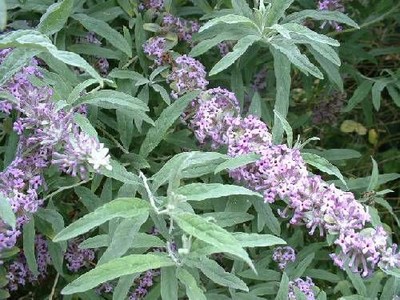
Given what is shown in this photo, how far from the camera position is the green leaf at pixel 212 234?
4.67ft

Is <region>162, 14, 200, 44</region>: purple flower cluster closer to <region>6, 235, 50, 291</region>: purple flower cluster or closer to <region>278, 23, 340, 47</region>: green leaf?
<region>278, 23, 340, 47</region>: green leaf

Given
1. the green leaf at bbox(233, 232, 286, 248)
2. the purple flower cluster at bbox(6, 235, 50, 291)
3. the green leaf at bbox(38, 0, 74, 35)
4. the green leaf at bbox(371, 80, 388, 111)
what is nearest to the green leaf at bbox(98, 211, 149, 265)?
the green leaf at bbox(233, 232, 286, 248)

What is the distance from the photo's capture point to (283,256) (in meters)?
2.23

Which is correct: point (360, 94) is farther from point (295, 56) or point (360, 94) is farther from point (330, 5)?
point (295, 56)

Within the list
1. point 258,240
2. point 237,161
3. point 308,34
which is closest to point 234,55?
point 308,34

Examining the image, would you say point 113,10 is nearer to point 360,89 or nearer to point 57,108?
point 57,108

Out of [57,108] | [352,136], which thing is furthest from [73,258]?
[352,136]

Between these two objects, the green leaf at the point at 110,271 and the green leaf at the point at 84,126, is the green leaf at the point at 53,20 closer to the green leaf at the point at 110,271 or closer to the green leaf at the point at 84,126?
the green leaf at the point at 84,126

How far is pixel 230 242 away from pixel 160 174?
17.5 inches

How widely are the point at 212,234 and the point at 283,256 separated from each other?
0.80 metres

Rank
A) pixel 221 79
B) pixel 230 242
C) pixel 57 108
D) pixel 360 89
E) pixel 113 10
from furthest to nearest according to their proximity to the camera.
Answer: pixel 360 89 → pixel 221 79 → pixel 113 10 → pixel 57 108 → pixel 230 242

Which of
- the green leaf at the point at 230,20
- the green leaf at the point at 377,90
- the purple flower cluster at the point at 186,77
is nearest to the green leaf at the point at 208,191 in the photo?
the green leaf at the point at 230,20

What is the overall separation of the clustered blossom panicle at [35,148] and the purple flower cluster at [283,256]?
2.38 feet

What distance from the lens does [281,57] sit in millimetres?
2213
